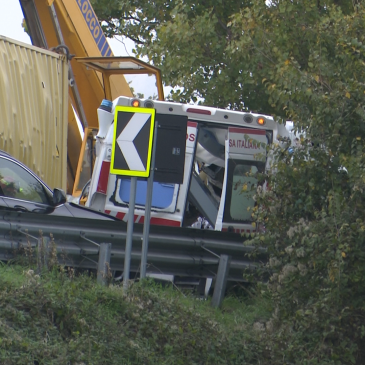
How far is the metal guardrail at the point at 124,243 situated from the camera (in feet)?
25.5

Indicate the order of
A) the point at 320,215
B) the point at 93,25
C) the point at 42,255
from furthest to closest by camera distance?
the point at 93,25 < the point at 42,255 < the point at 320,215

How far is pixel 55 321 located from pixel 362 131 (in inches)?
125

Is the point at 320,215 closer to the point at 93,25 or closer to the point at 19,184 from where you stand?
the point at 19,184

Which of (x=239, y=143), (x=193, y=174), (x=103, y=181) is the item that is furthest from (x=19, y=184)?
(x=239, y=143)

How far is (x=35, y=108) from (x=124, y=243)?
4612mm

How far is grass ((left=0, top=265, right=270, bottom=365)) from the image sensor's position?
5.59 m

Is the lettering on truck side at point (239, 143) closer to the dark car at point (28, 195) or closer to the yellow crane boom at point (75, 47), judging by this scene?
the dark car at point (28, 195)

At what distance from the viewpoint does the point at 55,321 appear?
6027 mm

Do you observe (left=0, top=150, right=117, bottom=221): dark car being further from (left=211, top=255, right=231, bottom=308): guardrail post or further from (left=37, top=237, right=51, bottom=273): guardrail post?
(left=211, top=255, right=231, bottom=308): guardrail post

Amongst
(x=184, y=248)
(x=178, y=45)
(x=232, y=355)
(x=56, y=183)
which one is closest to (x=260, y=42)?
(x=178, y=45)

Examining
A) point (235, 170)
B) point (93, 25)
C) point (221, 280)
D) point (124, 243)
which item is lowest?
point (221, 280)

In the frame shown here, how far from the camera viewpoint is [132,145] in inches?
276

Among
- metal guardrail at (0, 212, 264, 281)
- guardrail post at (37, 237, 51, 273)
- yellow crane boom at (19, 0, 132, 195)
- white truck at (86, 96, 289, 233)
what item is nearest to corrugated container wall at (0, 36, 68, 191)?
yellow crane boom at (19, 0, 132, 195)

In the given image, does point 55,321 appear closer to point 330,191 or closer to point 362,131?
point 330,191
